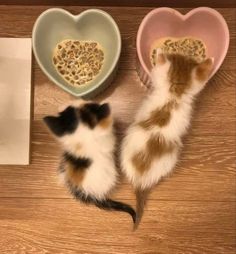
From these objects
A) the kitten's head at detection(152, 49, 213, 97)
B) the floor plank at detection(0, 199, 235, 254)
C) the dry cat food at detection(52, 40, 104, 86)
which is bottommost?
the floor plank at detection(0, 199, 235, 254)

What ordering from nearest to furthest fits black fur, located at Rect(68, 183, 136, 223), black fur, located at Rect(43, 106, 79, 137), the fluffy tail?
black fur, located at Rect(43, 106, 79, 137) < black fur, located at Rect(68, 183, 136, 223) < the fluffy tail

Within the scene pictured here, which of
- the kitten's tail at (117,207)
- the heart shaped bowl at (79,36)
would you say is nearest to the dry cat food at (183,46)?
the heart shaped bowl at (79,36)

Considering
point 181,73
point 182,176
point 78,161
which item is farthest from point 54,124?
point 182,176

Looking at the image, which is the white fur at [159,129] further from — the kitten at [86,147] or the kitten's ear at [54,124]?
the kitten's ear at [54,124]

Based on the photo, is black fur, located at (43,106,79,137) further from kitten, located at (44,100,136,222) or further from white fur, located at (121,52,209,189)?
white fur, located at (121,52,209,189)

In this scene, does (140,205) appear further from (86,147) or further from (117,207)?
(86,147)

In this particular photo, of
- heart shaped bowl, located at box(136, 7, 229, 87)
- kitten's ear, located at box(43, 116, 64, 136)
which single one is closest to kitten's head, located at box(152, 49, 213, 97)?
heart shaped bowl, located at box(136, 7, 229, 87)

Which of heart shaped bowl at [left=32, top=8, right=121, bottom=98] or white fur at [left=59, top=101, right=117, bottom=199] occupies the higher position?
heart shaped bowl at [left=32, top=8, right=121, bottom=98]

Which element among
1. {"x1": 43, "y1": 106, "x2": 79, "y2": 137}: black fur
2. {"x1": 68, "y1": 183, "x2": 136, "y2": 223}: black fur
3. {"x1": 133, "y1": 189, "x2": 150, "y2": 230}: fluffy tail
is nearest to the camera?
{"x1": 43, "y1": 106, "x2": 79, "y2": 137}: black fur
